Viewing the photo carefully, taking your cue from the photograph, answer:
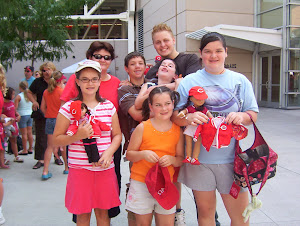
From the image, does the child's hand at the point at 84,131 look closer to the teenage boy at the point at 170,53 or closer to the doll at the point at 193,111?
the doll at the point at 193,111

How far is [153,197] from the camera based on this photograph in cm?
265

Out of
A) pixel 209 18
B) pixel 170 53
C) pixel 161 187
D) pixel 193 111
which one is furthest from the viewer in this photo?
pixel 209 18

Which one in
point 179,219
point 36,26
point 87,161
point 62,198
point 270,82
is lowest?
point 62,198

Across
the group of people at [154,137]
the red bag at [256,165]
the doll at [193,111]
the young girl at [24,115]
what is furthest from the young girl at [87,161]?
the young girl at [24,115]

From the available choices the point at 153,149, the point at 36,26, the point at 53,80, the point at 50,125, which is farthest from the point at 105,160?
the point at 36,26

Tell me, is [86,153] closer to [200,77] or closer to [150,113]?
[150,113]

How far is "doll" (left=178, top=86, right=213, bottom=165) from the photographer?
2.36 meters

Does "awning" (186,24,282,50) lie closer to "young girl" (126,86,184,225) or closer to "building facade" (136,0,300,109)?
"building facade" (136,0,300,109)

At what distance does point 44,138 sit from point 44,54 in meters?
4.79

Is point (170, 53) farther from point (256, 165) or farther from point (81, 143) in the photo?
point (256, 165)

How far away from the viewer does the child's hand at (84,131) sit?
8.21ft

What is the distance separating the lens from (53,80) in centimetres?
561

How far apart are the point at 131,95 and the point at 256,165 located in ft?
4.18

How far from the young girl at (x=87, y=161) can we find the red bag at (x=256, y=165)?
1076mm
